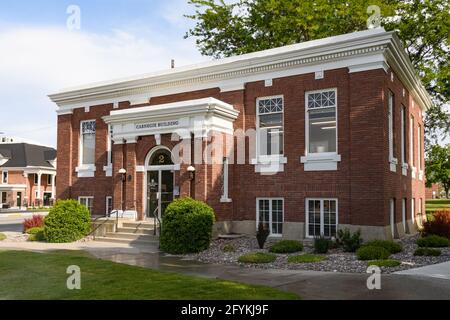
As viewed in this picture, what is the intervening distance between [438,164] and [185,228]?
2001 cm

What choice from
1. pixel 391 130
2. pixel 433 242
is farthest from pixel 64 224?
pixel 433 242

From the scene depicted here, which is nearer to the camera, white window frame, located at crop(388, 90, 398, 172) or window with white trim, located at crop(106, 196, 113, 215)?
white window frame, located at crop(388, 90, 398, 172)

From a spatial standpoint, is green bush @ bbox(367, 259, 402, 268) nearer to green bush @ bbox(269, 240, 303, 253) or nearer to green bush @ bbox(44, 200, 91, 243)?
green bush @ bbox(269, 240, 303, 253)

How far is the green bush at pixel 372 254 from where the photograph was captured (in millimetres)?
12641

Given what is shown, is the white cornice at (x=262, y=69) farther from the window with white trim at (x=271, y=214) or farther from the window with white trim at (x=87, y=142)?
the window with white trim at (x=271, y=214)

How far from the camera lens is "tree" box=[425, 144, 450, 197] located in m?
28.3

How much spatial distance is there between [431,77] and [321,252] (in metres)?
17.4

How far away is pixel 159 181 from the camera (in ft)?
63.6

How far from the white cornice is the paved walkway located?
8.40 m

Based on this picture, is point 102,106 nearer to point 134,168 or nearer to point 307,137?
point 134,168

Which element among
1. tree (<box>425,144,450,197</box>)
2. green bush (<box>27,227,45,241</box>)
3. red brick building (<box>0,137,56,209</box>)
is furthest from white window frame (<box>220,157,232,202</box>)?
red brick building (<box>0,137,56,209</box>)

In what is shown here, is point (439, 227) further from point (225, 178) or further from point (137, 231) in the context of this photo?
point (137, 231)
